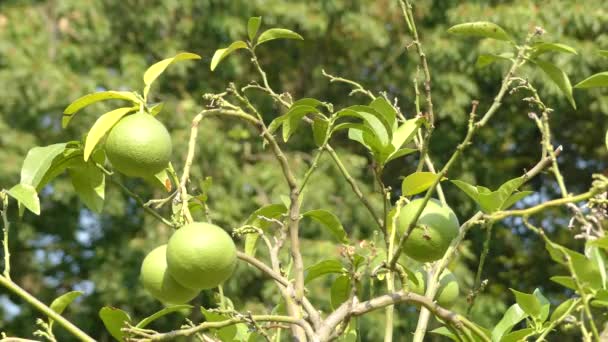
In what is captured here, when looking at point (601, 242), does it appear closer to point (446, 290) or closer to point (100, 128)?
point (446, 290)

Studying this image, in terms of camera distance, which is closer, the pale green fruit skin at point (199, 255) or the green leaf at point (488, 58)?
the pale green fruit skin at point (199, 255)

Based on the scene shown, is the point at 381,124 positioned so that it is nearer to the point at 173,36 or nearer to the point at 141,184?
the point at 141,184

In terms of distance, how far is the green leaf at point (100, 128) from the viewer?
0.72 m

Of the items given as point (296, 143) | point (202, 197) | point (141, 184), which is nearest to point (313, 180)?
point (296, 143)

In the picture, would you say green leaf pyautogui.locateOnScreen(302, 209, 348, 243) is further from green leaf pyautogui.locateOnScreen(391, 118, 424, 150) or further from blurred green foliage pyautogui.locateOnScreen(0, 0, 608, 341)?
blurred green foliage pyautogui.locateOnScreen(0, 0, 608, 341)

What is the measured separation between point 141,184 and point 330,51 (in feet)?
4.34

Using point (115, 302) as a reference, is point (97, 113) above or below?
above

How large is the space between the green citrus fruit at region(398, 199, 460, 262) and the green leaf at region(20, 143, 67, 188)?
0.31 metres

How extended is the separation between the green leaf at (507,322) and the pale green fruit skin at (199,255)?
0.31 m

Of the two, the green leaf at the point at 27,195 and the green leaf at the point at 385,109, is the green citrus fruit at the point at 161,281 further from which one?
the green leaf at the point at 385,109

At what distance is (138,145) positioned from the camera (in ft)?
2.34

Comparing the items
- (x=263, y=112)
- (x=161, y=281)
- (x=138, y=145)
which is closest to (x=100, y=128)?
(x=138, y=145)

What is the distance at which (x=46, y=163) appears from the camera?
76 cm

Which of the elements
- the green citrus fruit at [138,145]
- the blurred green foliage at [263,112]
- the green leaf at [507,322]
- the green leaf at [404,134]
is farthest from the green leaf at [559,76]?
the blurred green foliage at [263,112]
